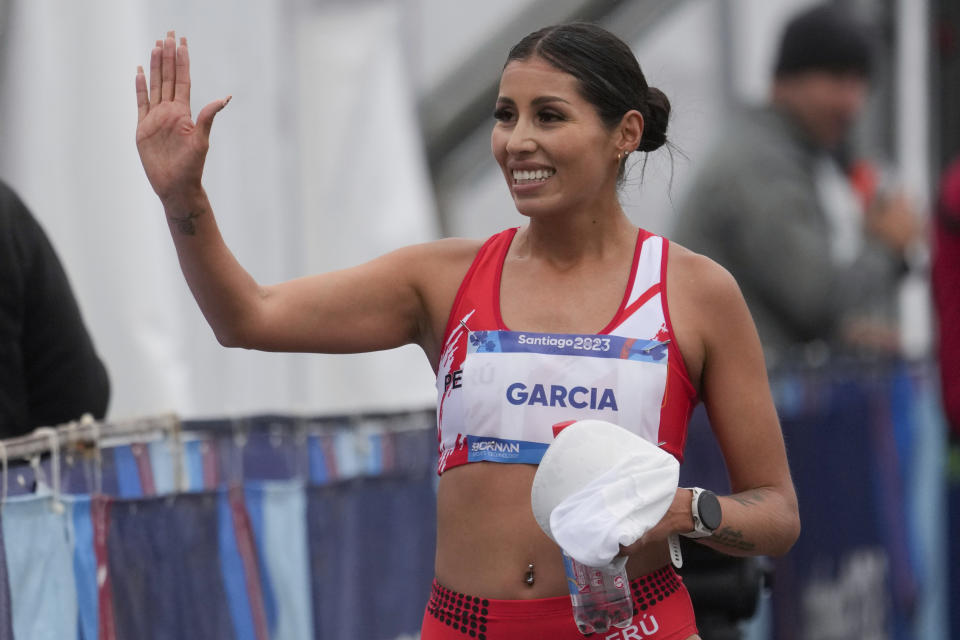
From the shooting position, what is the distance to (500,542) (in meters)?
2.73

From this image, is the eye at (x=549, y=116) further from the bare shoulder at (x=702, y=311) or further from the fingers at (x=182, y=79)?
the fingers at (x=182, y=79)

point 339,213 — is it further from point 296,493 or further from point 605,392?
point 605,392

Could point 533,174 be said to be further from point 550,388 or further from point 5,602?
point 5,602

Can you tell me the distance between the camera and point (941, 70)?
1091 cm

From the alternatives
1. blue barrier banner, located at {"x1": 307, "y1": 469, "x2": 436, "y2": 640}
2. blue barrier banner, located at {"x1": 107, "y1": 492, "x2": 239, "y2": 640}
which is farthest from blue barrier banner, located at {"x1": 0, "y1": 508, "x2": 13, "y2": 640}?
blue barrier banner, located at {"x1": 307, "y1": 469, "x2": 436, "y2": 640}

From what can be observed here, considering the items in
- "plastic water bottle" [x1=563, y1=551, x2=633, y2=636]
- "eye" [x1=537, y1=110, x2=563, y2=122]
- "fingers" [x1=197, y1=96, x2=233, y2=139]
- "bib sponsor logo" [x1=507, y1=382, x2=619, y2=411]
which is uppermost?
"fingers" [x1=197, y1=96, x2=233, y2=139]

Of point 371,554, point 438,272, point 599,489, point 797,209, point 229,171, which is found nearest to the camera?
point 599,489

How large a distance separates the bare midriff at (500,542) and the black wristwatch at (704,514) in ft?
0.63

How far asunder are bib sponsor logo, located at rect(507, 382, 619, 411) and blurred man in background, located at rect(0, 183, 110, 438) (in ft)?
4.48

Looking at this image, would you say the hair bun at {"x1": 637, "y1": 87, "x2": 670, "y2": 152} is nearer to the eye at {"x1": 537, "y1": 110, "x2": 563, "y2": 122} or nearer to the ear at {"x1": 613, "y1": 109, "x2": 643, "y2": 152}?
the ear at {"x1": 613, "y1": 109, "x2": 643, "y2": 152}

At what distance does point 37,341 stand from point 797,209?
409 cm

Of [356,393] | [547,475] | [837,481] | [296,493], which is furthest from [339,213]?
[547,475]

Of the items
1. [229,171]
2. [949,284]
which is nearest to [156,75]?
[229,171]

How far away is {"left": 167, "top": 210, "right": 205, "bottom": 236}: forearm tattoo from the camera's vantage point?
2.67m
